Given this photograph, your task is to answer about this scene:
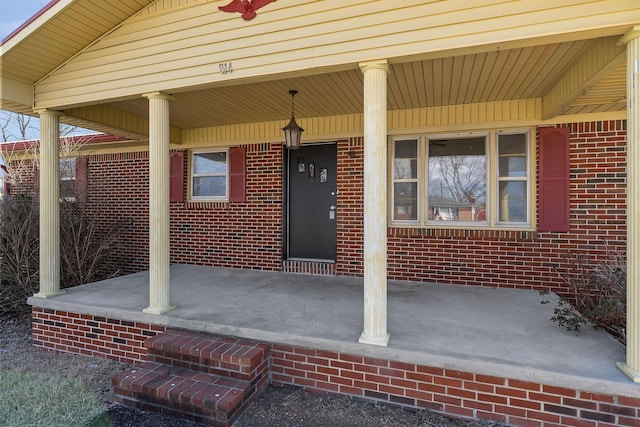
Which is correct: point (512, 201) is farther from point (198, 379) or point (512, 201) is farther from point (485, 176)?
point (198, 379)

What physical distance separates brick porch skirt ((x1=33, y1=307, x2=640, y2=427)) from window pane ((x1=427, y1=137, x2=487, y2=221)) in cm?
283

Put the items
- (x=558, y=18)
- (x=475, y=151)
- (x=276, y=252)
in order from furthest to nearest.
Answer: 1. (x=276, y=252)
2. (x=475, y=151)
3. (x=558, y=18)

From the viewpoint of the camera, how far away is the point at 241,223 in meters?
6.04

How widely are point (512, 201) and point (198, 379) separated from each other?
4357mm

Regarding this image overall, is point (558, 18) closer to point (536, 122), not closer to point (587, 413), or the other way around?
point (536, 122)

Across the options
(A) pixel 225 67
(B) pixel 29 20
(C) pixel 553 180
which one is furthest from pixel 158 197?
(C) pixel 553 180

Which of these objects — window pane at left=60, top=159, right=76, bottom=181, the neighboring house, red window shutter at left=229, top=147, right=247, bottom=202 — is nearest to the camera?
the neighboring house

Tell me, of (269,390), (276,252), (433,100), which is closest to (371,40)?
(433,100)

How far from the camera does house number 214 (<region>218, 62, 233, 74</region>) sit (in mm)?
3391

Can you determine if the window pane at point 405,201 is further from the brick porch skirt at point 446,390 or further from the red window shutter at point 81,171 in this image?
the red window shutter at point 81,171

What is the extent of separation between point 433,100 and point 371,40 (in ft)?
6.70

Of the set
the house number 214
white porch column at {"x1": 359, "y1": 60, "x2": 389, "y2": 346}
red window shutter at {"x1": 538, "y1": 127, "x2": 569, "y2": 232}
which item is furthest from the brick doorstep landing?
red window shutter at {"x1": 538, "y1": 127, "x2": 569, "y2": 232}

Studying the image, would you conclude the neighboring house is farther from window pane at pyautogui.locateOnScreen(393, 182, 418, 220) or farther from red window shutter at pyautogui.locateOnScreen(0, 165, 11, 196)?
red window shutter at pyautogui.locateOnScreen(0, 165, 11, 196)

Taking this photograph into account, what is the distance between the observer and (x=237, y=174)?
6.05m
